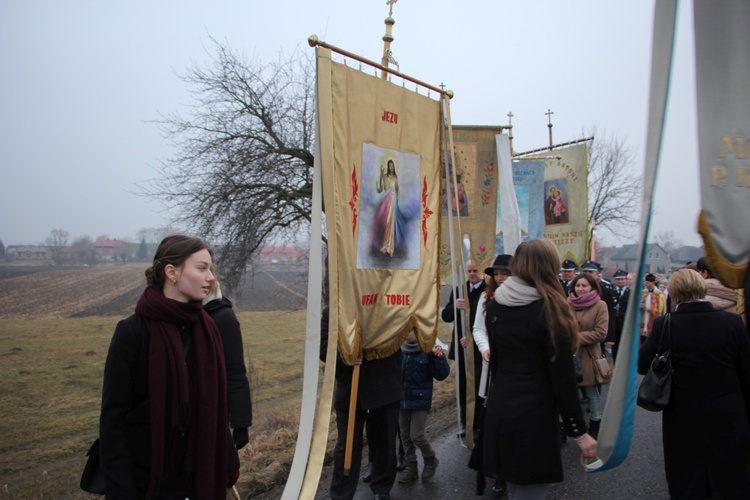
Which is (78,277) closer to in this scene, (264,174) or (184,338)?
(264,174)

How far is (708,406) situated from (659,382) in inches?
12.7

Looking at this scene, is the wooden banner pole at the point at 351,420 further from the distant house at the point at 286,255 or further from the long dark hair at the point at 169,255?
the distant house at the point at 286,255

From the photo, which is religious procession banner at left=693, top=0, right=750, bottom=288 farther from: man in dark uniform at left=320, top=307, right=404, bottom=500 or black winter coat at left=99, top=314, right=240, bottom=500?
man in dark uniform at left=320, top=307, right=404, bottom=500

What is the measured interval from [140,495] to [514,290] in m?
2.15

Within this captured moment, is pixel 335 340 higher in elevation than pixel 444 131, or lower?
lower

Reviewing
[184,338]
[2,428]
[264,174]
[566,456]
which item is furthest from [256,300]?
[184,338]

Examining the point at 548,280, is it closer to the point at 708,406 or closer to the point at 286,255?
the point at 708,406

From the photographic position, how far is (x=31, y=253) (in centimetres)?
4794

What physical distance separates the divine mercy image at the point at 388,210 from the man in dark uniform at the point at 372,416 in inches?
26.2

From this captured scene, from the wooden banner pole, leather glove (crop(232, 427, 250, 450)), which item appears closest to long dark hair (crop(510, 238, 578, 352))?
the wooden banner pole

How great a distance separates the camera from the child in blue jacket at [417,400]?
15.9 ft

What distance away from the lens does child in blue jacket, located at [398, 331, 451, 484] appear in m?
4.86

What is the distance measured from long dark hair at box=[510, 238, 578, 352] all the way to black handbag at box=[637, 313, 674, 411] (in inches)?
45.7

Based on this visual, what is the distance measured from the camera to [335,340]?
11.5 feet
